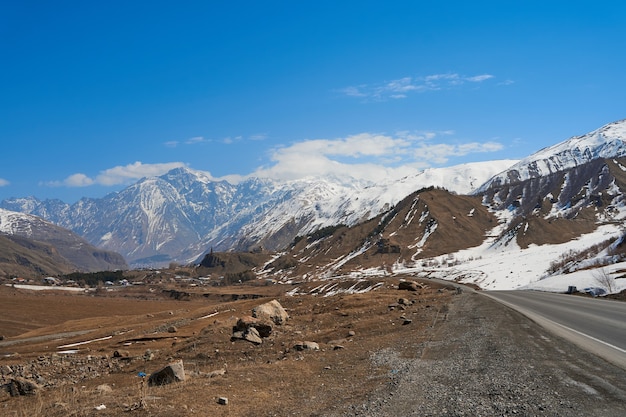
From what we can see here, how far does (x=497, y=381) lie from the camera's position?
11961 mm

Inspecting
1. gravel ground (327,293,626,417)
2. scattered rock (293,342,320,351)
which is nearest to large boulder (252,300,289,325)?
scattered rock (293,342,320,351)

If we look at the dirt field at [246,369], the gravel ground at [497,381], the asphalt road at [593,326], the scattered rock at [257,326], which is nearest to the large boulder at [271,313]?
the dirt field at [246,369]

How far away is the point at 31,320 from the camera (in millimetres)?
87375

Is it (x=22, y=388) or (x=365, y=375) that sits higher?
(x=365, y=375)

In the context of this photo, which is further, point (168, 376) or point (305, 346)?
point (305, 346)

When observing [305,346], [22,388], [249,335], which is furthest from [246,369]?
[22,388]

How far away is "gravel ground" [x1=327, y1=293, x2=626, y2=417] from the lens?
9.84 m

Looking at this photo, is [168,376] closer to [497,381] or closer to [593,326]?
[497,381]

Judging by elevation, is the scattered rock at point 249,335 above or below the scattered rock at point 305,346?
below

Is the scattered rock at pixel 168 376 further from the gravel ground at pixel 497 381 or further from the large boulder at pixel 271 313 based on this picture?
the large boulder at pixel 271 313

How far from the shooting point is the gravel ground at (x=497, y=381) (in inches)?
387

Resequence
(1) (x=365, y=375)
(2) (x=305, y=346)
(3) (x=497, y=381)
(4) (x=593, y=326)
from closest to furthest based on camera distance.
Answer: (3) (x=497, y=381), (1) (x=365, y=375), (2) (x=305, y=346), (4) (x=593, y=326)

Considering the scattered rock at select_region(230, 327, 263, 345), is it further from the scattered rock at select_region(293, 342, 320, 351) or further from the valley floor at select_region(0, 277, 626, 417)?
the scattered rock at select_region(293, 342, 320, 351)

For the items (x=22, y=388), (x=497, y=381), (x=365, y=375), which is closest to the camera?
(x=497, y=381)
